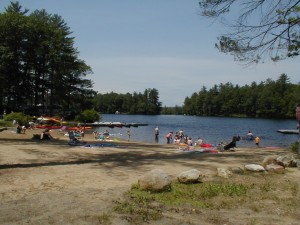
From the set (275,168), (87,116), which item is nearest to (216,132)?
(87,116)

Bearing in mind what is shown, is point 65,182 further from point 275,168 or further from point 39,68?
point 39,68

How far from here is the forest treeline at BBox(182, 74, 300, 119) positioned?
486 feet

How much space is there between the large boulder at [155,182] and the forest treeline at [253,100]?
431 feet

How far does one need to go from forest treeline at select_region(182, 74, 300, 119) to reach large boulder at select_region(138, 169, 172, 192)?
131 meters

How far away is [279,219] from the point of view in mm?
7449

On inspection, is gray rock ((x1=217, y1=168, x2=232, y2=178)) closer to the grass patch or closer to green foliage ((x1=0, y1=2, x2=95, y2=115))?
the grass patch

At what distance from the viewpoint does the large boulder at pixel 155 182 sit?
9234 mm

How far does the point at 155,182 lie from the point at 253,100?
535 ft

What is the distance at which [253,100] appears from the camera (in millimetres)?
165125

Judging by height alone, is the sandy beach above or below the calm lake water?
above

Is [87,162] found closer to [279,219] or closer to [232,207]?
[232,207]

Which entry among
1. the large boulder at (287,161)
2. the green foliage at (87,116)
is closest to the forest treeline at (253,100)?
the green foliage at (87,116)

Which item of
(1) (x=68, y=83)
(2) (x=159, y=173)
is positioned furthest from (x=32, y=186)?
(1) (x=68, y=83)

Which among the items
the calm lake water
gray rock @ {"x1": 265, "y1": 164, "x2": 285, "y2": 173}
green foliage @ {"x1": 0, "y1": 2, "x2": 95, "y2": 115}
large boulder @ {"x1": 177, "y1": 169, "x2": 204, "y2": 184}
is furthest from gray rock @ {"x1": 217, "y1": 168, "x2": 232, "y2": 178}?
green foliage @ {"x1": 0, "y1": 2, "x2": 95, "y2": 115}
